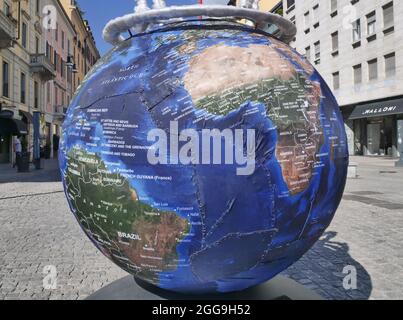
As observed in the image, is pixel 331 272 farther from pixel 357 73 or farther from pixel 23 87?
pixel 23 87

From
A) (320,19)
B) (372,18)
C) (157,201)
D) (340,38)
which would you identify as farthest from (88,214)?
(320,19)

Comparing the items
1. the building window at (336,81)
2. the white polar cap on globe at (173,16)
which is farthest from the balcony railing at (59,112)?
the white polar cap on globe at (173,16)

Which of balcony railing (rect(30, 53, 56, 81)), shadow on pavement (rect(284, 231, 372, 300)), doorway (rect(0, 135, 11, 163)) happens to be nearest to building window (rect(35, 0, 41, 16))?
balcony railing (rect(30, 53, 56, 81))

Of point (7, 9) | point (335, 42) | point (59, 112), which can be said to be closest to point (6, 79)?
point (7, 9)

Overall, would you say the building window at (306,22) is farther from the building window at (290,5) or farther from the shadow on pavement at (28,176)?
the shadow on pavement at (28,176)

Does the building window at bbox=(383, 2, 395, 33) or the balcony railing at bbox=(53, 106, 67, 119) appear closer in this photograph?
the building window at bbox=(383, 2, 395, 33)

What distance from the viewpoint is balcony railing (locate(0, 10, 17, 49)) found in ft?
63.6

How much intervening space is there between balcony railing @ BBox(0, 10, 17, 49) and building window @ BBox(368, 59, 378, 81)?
72.1ft

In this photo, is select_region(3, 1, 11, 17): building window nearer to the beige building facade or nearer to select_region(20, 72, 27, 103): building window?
the beige building facade

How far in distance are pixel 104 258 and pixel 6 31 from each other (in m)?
19.5

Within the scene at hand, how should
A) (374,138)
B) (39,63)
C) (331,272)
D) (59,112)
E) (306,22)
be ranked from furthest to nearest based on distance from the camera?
(59,112), (306,22), (374,138), (39,63), (331,272)

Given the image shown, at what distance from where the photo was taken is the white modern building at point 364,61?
2328 centimetres

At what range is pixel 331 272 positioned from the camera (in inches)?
156

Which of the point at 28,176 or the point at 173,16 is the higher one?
the point at 173,16
